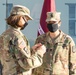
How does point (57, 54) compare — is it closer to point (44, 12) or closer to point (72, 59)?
point (72, 59)

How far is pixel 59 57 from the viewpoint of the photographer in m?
5.01

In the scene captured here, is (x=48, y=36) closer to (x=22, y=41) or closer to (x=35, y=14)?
(x=22, y=41)

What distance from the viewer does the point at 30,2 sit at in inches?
712

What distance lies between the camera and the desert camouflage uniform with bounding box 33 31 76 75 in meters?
5.01

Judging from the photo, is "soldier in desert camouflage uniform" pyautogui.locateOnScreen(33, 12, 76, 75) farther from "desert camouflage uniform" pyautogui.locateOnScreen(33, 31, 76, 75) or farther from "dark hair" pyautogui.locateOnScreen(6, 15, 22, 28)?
"dark hair" pyautogui.locateOnScreen(6, 15, 22, 28)

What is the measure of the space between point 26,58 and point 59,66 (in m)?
1.25

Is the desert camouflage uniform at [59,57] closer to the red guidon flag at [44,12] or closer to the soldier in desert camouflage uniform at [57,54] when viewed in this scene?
the soldier in desert camouflage uniform at [57,54]

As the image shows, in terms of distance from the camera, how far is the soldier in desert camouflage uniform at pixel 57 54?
501 centimetres

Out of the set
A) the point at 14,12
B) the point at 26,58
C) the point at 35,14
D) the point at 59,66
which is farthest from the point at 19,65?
the point at 35,14

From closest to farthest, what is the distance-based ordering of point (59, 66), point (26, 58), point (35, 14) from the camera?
1. point (26, 58)
2. point (59, 66)
3. point (35, 14)

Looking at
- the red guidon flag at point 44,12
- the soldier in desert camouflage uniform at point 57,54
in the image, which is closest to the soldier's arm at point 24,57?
the soldier in desert camouflage uniform at point 57,54

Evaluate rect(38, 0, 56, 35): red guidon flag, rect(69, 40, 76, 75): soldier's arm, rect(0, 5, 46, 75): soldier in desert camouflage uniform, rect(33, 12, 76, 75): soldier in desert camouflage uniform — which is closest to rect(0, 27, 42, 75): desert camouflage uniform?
rect(0, 5, 46, 75): soldier in desert camouflage uniform

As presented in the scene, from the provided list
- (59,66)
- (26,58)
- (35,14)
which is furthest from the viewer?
(35,14)

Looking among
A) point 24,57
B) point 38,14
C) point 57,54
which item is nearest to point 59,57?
point 57,54
